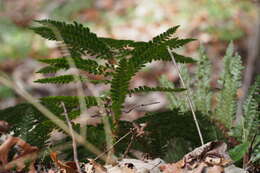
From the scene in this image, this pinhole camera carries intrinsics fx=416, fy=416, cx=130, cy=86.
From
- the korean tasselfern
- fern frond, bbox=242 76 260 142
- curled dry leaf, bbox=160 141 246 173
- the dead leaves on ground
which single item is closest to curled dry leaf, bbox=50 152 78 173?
the dead leaves on ground

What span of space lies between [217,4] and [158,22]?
107 centimetres

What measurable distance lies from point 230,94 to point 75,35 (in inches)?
22.6

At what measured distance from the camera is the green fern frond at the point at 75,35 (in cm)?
108

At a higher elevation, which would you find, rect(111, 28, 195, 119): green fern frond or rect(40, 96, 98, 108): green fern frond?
rect(111, 28, 195, 119): green fern frond

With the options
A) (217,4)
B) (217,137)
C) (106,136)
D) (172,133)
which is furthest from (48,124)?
(217,4)

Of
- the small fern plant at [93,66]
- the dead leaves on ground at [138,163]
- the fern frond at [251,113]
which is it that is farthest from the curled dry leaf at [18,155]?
the fern frond at [251,113]

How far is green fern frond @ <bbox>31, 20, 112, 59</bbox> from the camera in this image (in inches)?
42.4

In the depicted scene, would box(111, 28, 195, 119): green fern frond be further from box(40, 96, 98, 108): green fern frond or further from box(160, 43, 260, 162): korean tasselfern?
box(160, 43, 260, 162): korean tasselfern

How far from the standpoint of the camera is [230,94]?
1.37m

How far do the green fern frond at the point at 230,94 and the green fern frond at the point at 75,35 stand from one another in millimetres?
460

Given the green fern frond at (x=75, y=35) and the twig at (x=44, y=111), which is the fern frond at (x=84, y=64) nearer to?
the green fern frond at (x=75, y=35)

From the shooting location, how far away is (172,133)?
1.32m

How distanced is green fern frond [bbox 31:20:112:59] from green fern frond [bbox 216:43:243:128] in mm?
460

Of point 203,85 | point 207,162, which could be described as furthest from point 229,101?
point 207,162
